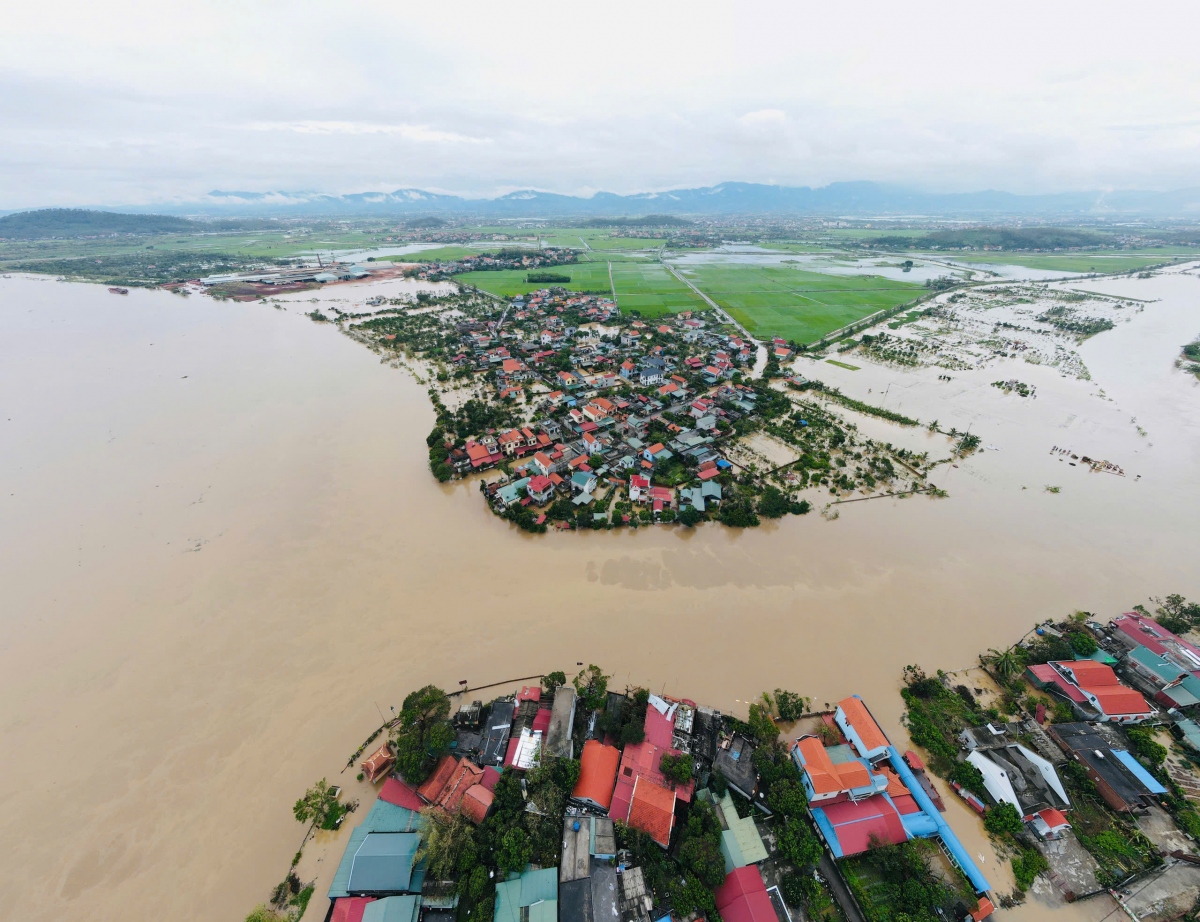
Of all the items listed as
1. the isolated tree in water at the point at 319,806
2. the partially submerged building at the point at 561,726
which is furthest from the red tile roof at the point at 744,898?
the isolated tree in water at the point at 319,806

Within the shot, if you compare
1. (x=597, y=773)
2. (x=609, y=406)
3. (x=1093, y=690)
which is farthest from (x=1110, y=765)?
(x=609, y=406)

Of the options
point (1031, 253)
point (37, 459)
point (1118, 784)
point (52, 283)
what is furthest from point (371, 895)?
point (1031, 253)

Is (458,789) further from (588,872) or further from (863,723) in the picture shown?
(863,723)

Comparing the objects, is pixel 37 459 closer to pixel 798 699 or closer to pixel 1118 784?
pixel 798 699

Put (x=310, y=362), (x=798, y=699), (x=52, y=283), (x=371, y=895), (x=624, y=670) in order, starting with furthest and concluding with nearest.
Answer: (x=52, y=283) → (x=310, y=362) → (x=624, y=670) → (x=798, y=699) → (x=371, y=895)

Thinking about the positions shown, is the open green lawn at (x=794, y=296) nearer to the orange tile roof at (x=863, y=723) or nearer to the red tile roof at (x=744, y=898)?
the orange tile roof at (x=863, y=723)

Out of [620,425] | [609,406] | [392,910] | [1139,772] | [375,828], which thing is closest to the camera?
[392,910]

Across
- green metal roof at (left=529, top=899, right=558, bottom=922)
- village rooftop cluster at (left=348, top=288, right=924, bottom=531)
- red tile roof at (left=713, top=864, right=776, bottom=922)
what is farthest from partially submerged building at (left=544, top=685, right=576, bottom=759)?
village rooftop cluster at (left=348, top=288, right=924, bottom=531)
